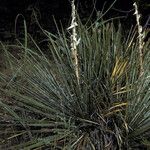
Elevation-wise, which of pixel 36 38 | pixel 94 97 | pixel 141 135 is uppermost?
pixel 94 97

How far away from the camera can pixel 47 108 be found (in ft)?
9.46

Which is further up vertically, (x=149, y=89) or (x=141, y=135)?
(x=149, y=89)

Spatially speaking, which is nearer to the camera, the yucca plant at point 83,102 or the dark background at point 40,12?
the yucca plant at point 83,102

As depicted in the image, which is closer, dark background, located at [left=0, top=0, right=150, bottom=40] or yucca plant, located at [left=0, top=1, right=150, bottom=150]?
yucca plant, located at [left=0, top=1, right=150, bottom=150]

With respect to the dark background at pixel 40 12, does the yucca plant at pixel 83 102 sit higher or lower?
higher

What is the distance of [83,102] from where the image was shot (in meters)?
2.86

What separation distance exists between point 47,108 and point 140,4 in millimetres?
2131

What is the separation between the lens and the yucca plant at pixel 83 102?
2.77 m

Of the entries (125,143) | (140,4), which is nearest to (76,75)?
(125,143)

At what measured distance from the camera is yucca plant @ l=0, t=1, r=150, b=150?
109 inches

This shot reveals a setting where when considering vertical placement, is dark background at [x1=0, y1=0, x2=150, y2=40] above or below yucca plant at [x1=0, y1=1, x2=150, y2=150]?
below

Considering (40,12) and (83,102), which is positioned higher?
(83,102)

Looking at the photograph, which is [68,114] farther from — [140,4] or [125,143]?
[140,4]

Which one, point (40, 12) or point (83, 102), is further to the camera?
point (40, 12)
